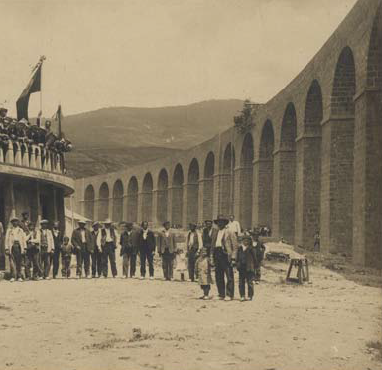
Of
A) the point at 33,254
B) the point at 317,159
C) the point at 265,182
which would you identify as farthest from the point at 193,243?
the point at 265,182

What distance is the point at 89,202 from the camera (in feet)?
213

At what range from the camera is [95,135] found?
4427 inches

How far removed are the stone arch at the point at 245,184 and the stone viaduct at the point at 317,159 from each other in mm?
51

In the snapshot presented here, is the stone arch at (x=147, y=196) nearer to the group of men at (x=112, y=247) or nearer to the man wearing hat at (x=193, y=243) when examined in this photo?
the group of men at (x=112, y=247)

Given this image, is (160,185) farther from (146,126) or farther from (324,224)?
(146,126)

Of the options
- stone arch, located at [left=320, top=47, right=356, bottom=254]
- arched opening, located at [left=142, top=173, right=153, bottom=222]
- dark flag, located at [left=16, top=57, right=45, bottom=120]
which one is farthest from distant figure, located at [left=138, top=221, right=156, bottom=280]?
arched opening, located at [left=142, top=173, right=153, bottom=222]

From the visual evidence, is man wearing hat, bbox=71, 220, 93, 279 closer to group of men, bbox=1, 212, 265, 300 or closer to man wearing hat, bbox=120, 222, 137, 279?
group of men, bbox=1, 212, 265, 300

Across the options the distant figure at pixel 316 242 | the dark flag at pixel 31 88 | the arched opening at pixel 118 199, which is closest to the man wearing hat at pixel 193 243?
the dark flag at pixel 31 88

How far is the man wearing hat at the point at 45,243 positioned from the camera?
39.6 ft

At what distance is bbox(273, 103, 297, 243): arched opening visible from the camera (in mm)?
25266

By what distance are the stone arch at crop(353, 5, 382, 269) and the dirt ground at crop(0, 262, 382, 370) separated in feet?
13.2

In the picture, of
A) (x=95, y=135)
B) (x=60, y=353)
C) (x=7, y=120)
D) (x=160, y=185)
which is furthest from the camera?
(x=95, y=135)

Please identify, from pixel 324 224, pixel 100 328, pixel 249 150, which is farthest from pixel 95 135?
pixel 100 328

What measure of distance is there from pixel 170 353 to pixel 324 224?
14438mm
